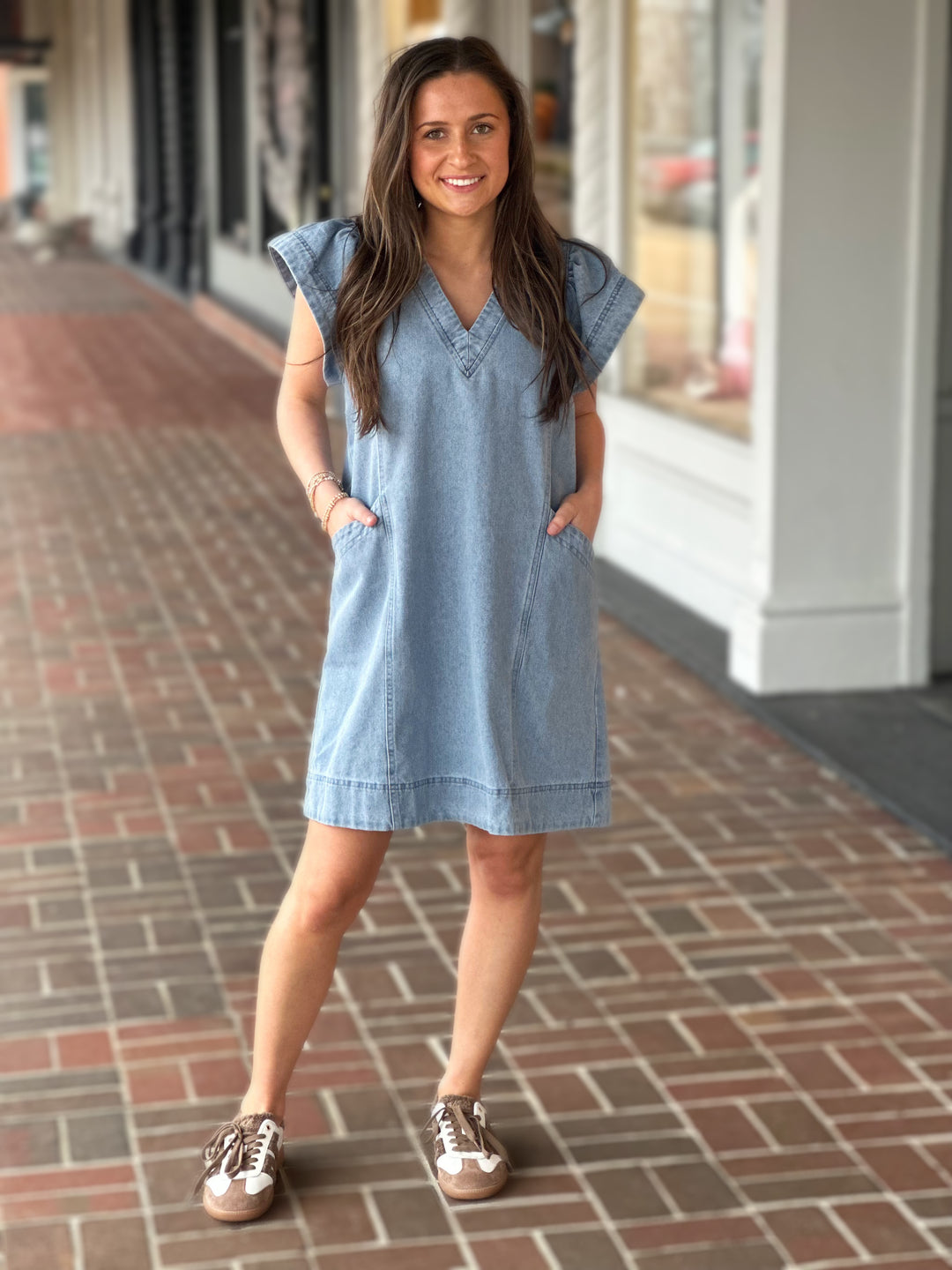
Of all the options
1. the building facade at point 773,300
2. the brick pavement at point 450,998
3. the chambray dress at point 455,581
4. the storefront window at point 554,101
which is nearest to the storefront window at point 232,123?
the building facade at point 773,300

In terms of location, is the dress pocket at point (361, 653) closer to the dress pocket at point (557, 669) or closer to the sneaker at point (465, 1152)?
the dress pocket at point (557, 669)

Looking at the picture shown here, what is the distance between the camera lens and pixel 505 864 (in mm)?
2775

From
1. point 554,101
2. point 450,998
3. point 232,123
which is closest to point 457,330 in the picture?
point 450,998

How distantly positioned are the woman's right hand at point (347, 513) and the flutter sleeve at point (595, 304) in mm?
353

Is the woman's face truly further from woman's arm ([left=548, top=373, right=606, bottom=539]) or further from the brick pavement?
the brick pavement

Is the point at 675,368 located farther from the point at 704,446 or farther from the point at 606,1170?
the point at 606,1170

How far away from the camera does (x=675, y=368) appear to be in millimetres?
7094

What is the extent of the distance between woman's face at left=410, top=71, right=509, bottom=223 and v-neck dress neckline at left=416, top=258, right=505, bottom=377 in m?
0.12

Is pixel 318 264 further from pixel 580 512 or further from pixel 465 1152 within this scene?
pixel 465 1152

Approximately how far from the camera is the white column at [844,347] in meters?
5.21

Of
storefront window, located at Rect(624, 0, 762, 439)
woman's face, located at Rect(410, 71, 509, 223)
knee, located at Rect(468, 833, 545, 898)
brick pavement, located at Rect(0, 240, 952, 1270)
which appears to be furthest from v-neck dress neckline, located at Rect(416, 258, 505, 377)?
storefront window, located at Rect(624, 0, 762, 439)

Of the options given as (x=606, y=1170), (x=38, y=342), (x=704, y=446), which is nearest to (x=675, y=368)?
(x=704, y=446)

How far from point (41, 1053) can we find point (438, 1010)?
2.48 ft

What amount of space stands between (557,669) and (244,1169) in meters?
0.93
